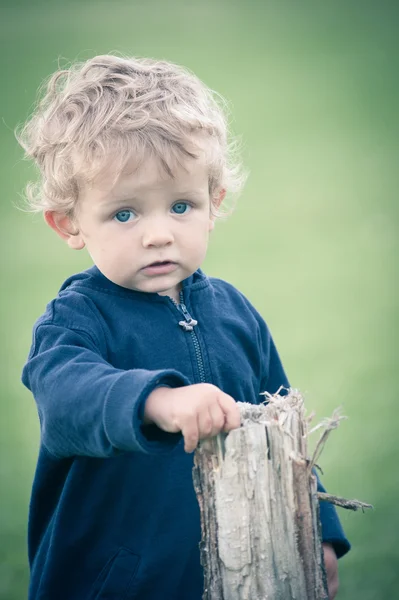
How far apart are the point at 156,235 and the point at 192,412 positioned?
0.61 meters

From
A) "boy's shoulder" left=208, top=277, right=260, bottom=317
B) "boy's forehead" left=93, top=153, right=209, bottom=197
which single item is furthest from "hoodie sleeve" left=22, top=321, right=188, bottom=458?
"boy's shoulder" left=208, top=277, right=260, bottom=317

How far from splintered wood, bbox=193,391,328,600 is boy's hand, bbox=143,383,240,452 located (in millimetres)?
60

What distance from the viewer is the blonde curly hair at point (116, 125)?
235 cm

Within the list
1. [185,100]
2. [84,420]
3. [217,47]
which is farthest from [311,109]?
[84,420]

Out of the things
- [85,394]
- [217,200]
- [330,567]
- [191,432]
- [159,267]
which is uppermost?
[217,200]

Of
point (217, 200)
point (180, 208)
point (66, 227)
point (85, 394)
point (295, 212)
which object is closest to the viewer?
point (85, 394)

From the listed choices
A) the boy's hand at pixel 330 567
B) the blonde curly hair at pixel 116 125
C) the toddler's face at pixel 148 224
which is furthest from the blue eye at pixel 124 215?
the boy's hand at pixel 330 567

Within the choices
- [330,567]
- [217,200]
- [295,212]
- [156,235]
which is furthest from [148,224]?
[295,212]

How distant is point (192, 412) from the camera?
1.89m

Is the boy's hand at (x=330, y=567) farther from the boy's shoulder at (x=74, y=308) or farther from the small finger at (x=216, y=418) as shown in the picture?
the boy's shoulder at (x=74, y=308)

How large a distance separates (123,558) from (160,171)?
3.44 ft

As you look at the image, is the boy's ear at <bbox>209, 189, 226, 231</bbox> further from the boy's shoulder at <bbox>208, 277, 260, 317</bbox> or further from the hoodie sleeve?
the hoodie sleeve

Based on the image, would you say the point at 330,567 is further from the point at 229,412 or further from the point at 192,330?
the point at 229,412

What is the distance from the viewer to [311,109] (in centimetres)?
1169
